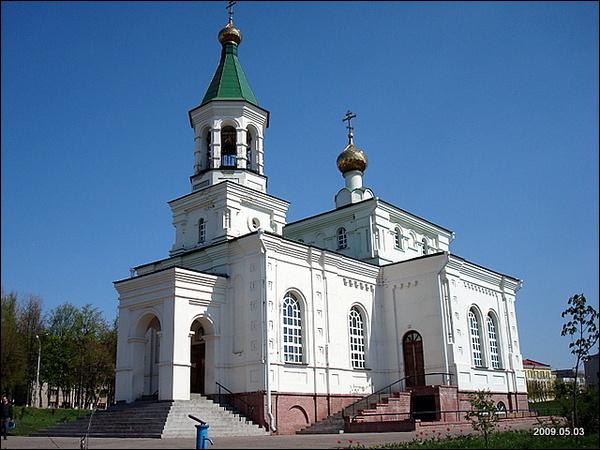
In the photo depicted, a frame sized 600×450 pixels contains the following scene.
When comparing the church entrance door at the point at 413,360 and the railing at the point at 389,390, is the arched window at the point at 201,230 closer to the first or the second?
the railing at the point at 389,390

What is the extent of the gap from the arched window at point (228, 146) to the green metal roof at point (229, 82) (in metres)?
1.47

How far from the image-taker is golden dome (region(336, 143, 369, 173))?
3384 centimetres

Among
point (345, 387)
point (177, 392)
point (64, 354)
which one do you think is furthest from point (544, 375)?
point (177, 392)

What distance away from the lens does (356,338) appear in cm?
2758

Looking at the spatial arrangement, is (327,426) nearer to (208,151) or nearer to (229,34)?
(208,151)

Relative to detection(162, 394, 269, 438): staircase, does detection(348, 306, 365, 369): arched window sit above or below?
above

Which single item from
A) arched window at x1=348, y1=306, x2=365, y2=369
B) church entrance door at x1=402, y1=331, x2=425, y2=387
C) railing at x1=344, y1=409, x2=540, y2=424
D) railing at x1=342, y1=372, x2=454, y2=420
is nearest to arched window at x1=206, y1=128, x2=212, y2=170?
arched window at x1=348, y1=306, x2=365, y2=369

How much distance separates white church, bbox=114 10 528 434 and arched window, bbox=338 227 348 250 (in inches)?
8.3

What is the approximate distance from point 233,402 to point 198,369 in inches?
99.7

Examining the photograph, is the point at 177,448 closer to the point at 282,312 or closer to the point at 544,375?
the point at 282,312

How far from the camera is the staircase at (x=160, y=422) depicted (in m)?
19.8

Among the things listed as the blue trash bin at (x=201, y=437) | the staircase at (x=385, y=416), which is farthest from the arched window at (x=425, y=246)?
the blue trash bin at (x=201, y=437)

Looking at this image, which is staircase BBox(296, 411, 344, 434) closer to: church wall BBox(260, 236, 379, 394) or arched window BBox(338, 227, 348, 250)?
church wall BBox(260, 236, 379, 394)

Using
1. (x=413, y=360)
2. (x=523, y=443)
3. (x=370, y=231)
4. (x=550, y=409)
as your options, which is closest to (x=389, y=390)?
(x=413, y=360)
